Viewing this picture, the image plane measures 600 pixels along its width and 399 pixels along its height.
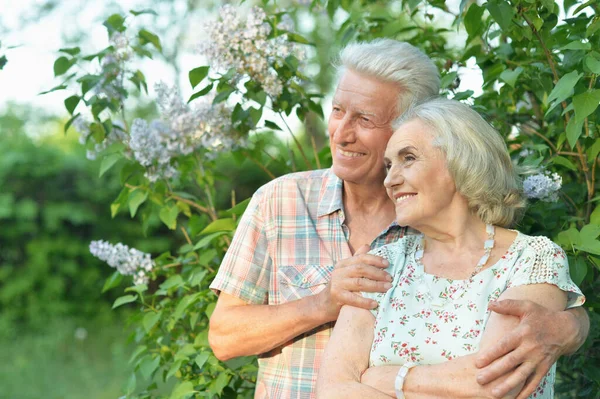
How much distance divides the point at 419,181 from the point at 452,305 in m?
0.33

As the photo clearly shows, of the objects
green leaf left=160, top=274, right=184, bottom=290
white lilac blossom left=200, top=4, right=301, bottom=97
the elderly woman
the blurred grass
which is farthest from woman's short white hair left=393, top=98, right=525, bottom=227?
the blurred grass

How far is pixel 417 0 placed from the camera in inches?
103

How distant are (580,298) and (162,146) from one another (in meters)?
Answer: 1.76

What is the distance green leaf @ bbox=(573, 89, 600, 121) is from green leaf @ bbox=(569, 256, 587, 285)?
1.42 ft

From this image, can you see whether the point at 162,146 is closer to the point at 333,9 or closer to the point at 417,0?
the point at 333,9

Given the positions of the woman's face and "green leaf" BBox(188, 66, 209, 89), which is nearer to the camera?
the woman's face

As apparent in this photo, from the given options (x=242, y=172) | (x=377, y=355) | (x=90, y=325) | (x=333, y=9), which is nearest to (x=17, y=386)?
(x=90, y=325)

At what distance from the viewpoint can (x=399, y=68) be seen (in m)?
2.51

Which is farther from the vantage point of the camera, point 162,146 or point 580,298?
point 162,146

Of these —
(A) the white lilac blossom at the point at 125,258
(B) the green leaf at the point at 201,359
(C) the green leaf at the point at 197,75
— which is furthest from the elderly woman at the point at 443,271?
(A) the white lilac blossom at the point at 125,258

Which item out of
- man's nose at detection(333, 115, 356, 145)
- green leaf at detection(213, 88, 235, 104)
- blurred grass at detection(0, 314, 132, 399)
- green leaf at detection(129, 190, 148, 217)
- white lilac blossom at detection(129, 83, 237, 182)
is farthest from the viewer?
blurred grass at detection(0, 314, 132, 399)

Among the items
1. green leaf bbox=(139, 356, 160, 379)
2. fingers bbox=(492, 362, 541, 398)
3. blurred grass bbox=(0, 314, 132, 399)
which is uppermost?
fingers bbox=(492, 362, 541, 398)

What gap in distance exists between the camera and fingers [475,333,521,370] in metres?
1.91

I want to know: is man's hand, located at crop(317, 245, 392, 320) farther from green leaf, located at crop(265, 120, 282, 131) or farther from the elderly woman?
green leaf, located at crop(265, 120, 282, 131)
